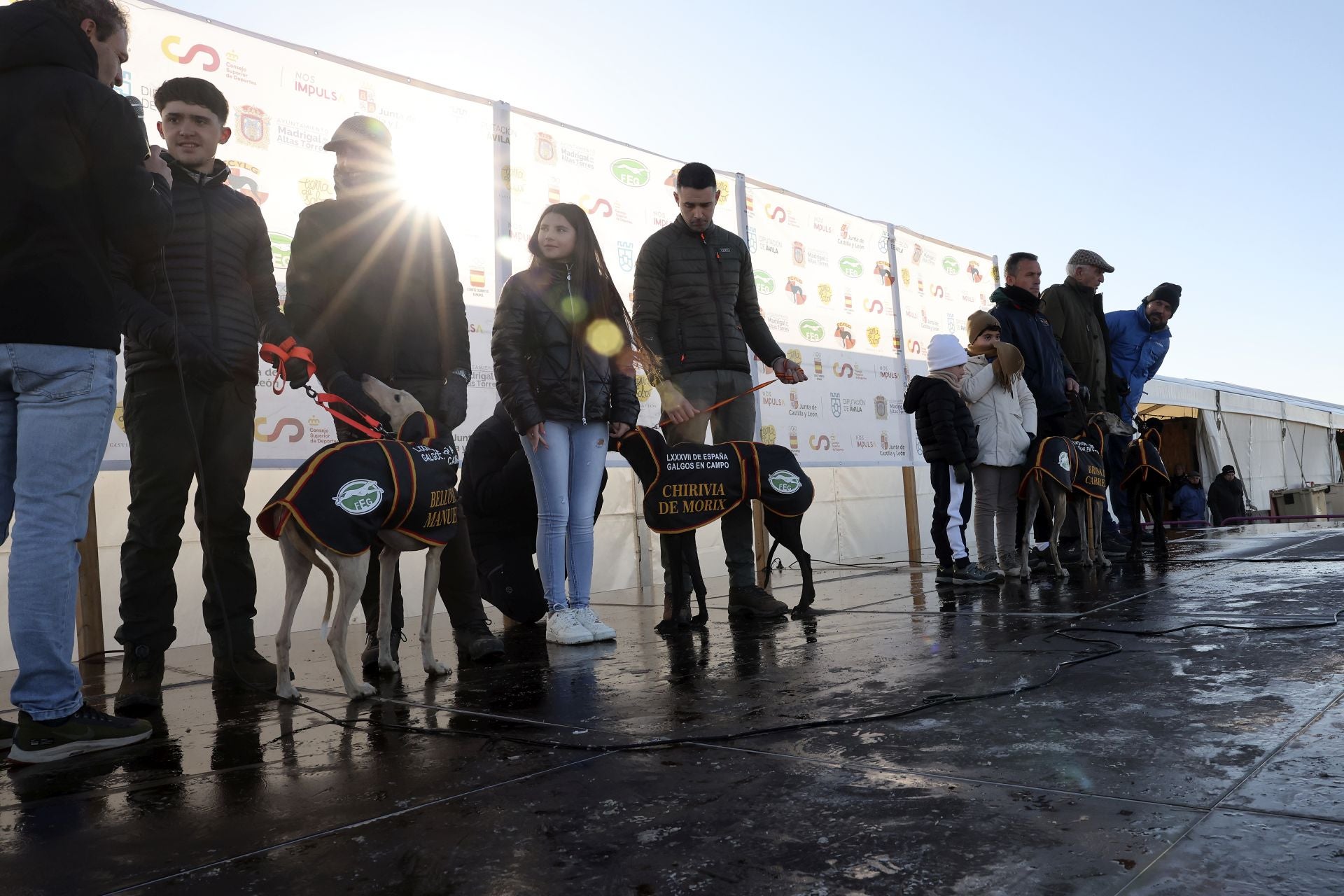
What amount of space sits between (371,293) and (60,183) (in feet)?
3.92

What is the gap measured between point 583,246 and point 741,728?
249 centimetres

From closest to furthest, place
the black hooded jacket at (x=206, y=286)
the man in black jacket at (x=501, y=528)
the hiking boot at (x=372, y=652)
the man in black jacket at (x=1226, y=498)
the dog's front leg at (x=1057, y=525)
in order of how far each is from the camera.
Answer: the black hooded jacket at (x=206, y=286)
the hiking boot at (x=372, y=652)
the man in black jacket at (x=501, y=528)
the dog's front leg at (x=1057, y=525)
the man in black jacket at (x=1226, y=498)

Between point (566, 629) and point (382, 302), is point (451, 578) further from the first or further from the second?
point (382, 302)

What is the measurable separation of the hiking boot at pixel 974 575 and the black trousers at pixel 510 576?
2.37m

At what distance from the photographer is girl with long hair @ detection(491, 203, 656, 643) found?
390 cm

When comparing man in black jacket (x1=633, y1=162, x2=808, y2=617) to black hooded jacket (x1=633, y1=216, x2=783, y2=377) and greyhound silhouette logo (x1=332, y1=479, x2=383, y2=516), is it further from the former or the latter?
greyhound silhouette logo (x1=332, y1=479, x2=383, y2=516)

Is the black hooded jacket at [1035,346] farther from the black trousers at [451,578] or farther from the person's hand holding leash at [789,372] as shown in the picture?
the black trousers at [451,578]

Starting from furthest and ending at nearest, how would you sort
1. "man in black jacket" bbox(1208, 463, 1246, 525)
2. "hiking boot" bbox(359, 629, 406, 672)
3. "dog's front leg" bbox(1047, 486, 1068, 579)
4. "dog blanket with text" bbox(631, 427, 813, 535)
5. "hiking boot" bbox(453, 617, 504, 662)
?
"man in black jacket" bbox(1208, 463, 1246, 525)
"dog's front leg" bbox(1047, 486, 1068, 579)
"dog blanket with text" bbox(631, 427, 813, 535)
"hiking boot" bbox(453, 617, 504, 662)
"hiking boot" bbox(359, 629, 406, 672)

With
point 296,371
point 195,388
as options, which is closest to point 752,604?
point 296,371

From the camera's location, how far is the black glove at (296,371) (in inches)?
121

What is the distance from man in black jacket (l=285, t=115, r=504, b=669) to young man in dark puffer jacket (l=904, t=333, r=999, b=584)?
2.72 meters

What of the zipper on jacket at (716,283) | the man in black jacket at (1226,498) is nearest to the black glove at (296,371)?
the zipper on jacket at (716,283)

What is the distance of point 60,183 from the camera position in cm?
234

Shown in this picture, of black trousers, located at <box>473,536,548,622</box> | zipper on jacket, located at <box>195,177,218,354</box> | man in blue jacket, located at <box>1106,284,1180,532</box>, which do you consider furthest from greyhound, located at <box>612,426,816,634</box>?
man in blue jacket, located at <box>1106,284,1180,532</box>
